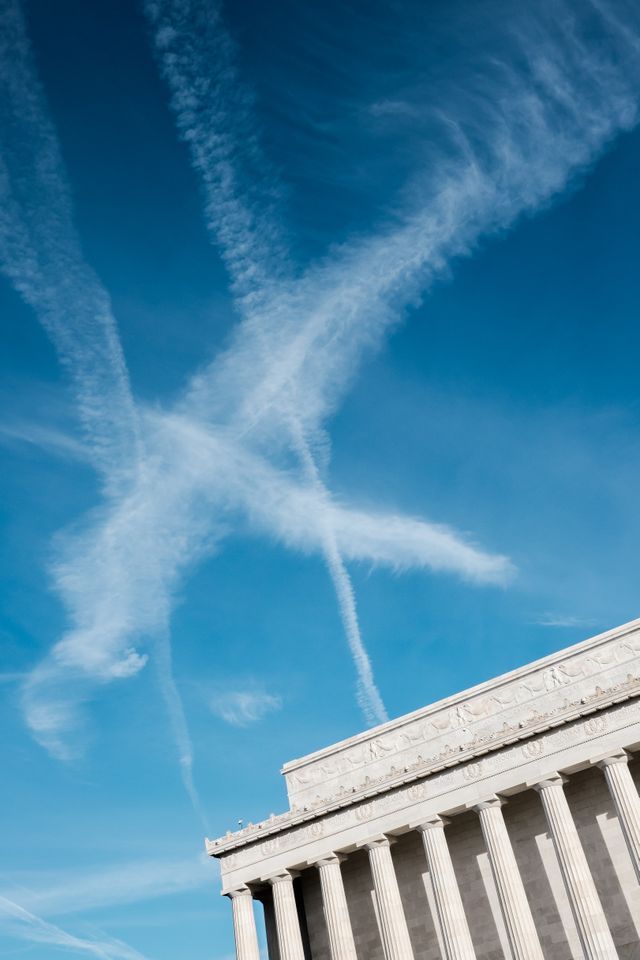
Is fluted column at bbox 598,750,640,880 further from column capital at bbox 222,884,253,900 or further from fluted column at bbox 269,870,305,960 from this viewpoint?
column capital at bbox 222,884,253,900

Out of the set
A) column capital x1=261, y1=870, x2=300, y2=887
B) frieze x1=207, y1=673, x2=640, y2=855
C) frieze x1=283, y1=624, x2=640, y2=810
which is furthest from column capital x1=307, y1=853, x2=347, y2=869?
frieze x1=283, y1=624, x2=640, y2=810

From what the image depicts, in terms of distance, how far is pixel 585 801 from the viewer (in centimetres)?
4438

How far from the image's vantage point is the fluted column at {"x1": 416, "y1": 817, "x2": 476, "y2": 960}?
42.2 metres

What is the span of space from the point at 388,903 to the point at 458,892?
3.62 m

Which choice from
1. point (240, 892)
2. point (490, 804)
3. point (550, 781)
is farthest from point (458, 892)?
point (240, 892)

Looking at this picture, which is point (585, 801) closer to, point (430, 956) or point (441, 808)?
point (441, 808)

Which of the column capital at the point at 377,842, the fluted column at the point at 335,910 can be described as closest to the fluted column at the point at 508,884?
the column capital at the point at 377,842

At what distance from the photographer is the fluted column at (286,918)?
4678cm

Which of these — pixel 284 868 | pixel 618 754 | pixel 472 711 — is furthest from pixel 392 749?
pixel 618 754

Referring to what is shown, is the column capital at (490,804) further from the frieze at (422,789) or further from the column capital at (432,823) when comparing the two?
the column capital at (432,823)

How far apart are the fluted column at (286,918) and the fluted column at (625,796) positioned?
682 inches

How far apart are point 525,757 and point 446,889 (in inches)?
279

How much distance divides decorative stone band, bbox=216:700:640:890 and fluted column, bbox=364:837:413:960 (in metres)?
0.98

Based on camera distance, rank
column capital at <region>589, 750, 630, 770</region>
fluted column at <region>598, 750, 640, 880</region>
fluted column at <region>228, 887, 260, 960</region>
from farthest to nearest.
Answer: fluted column at <region>228, 887, 260, 960</region>, column capital at <region>589, 750, 630, 770</region>, fluted column at <region>598, 750, 640, 880</region>
